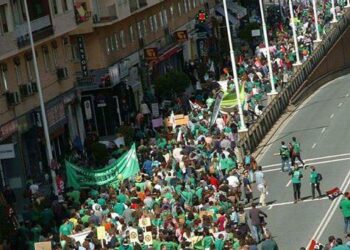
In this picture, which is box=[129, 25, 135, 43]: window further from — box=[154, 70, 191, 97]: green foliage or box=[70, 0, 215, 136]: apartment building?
box=[154, 70, 191, 97]: green foliage

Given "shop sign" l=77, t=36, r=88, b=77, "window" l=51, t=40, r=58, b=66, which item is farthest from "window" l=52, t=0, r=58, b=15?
"shop sign" l=77, t=36, r=88, b=77

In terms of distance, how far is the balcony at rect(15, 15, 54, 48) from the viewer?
72938 mm

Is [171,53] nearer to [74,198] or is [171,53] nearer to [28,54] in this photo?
[28,54]

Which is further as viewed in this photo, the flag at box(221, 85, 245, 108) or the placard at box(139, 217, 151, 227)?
the flag at box(221, 85, 245, 108)

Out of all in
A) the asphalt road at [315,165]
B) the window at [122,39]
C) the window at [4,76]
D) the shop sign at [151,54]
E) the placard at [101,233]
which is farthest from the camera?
the shop sign at [151,54]

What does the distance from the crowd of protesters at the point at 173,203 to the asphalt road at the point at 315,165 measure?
1.06m

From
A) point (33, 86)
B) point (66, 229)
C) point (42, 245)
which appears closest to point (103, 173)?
point (66, 229)

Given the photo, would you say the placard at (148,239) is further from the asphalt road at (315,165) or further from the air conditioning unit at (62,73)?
the air conditioning unit at (62,73)

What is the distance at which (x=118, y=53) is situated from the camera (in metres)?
92.8

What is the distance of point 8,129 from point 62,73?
10.4 meters

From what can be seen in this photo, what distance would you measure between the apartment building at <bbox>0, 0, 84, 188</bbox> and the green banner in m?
6.09

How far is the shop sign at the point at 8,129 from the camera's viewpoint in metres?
69.6

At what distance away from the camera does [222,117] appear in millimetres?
76750

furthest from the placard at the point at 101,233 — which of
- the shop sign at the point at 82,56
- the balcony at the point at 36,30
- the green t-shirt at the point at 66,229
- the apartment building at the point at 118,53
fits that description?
the shop sign at the point at 82,56
